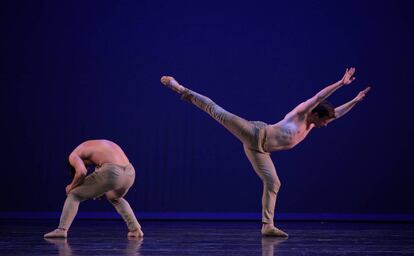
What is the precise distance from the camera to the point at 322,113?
16.6 ft

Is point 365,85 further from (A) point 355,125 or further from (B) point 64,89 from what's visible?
(B) point 64,89

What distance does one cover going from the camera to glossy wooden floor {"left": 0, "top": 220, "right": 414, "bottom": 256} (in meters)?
4.15

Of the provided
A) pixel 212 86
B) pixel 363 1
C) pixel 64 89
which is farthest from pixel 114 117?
pixel 363 1

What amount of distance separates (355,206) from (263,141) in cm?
243

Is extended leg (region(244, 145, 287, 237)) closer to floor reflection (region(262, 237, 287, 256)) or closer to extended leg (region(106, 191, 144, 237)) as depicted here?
floor reflection (region(262, 237, 287, 256))

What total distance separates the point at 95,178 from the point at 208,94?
2.62 metres

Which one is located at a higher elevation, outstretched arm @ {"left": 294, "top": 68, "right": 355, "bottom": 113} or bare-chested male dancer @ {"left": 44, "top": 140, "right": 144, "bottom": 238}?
outstretched arm @ {"left": 294, "top": 68, "right": 355, "bottom": 113}

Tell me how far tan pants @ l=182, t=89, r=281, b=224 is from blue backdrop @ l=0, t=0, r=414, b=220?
196cm

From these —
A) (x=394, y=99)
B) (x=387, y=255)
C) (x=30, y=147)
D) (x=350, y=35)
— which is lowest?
(x=387, y=255)

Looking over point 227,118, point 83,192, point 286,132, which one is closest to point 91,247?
point 83,192

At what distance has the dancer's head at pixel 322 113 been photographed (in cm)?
504

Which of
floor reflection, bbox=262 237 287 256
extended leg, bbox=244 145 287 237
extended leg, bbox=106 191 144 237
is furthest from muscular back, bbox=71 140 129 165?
floor reflection, bbox=262 237 287 256

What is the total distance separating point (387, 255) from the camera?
4035mm

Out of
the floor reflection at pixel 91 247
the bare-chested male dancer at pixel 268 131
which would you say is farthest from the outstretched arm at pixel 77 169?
the bare-chested male dancer at pixel 268 131
